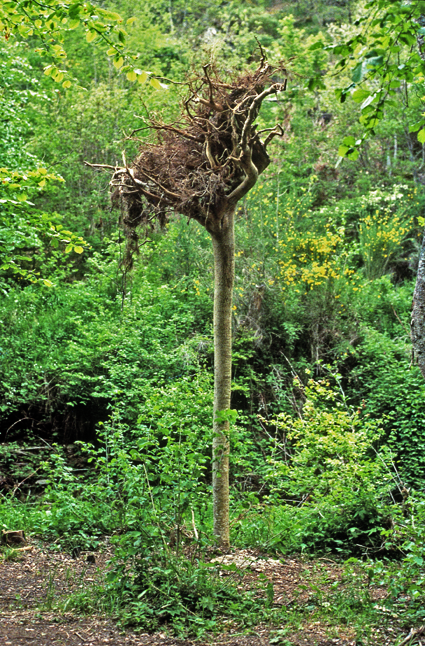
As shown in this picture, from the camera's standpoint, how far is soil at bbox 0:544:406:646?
289 cm

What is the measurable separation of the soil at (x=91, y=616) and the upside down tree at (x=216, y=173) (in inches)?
23.0

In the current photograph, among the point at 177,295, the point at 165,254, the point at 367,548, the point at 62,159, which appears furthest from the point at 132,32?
the point at 367,548

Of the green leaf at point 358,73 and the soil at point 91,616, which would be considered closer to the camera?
the green leaf at point 358,73

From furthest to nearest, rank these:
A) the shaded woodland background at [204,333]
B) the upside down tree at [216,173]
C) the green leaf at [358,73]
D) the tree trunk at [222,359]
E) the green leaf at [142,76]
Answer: the shaded woodland background at [204,333]
the tree trunk at [222,359]
the upside down tree at [216,173]
the green leaf at [142,76]
the green leaf at [358,73]

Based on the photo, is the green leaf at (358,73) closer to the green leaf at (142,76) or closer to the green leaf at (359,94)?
the green leaf at (359,94)

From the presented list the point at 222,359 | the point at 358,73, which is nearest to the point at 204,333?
the point at 222,359

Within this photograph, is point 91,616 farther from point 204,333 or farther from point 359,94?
point 204,333

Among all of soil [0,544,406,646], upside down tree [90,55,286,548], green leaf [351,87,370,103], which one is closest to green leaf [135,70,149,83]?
upside down tree [90,55,286,548]

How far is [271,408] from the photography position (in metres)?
7.86

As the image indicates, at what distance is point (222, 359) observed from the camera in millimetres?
4180

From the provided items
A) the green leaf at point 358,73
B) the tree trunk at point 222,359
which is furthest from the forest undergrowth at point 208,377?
the green leaf at point 358,73

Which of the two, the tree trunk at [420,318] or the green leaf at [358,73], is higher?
the green leaf at [358,73]

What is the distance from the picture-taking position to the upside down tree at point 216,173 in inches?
155

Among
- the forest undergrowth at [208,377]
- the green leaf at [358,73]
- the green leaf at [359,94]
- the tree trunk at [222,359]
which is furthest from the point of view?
the tree trunk at [222,359]
